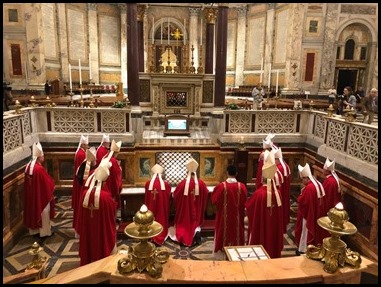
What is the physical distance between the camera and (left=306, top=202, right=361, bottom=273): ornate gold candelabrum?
7.30ft

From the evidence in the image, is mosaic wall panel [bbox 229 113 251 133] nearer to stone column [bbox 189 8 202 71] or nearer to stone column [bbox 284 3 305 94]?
stone column [bbox 284 3 305 94]

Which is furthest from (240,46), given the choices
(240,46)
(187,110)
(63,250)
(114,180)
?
(63,250)

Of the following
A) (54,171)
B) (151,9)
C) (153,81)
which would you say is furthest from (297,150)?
(151,9)

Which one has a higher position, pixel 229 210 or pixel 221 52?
pixel 221 52

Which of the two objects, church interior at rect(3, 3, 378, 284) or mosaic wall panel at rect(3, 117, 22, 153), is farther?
mosaic wall panel at rect(3, 117, 22, 153)

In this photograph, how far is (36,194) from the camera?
6.32m

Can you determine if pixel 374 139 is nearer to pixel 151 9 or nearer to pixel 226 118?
pixel 226 118

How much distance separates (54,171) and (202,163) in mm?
4379

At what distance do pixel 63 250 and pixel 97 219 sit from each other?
1.80 m

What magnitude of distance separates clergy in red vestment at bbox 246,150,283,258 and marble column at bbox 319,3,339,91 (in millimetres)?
13866

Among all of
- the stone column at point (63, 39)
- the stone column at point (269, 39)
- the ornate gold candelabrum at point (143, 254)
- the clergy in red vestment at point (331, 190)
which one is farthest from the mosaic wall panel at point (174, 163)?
the stone column at point (63, 39)

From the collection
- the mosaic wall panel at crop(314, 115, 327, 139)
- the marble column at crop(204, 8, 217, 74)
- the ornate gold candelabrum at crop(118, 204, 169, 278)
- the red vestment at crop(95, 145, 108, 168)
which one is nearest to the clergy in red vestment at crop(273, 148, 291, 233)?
the mosaic wall panel at crop(314, 115, 327, 139)

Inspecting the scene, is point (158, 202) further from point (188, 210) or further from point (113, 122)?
point (113, 122)

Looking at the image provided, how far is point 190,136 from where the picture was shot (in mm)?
10523
